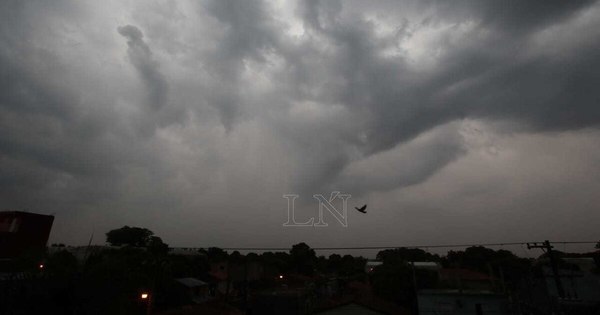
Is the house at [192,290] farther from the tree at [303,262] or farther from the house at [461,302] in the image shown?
the tree at [303,262]

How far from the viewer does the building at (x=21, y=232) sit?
65500mm

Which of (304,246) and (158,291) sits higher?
(304,246)

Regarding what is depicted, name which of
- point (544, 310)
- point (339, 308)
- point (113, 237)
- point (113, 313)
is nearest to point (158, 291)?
point (113, 313)

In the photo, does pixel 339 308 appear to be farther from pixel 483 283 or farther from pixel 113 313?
pixel 483 283

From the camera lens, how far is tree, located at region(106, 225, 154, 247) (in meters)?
99.1

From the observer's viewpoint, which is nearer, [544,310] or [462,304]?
[544,310]

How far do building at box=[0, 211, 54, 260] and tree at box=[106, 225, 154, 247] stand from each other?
25920mm

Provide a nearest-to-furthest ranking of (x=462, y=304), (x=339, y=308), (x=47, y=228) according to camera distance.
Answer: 1. (x=339, y=308)
2. (x=462, y=304)
3. (x=47, y=228)

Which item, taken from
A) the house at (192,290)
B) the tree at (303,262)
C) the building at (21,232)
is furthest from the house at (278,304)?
the tree at (303,262)

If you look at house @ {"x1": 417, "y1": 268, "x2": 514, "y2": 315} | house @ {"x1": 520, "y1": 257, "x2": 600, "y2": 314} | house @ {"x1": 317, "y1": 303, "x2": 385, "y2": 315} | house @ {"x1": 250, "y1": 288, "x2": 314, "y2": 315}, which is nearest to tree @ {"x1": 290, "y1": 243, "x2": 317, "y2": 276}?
house @ {"x1": 250, "y1": 288, "x2": 314, "y2": 315}

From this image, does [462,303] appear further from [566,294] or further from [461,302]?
[566,294]

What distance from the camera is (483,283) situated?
163 feet

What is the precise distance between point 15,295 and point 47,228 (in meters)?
71.2

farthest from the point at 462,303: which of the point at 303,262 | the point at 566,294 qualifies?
the point at 303,262
